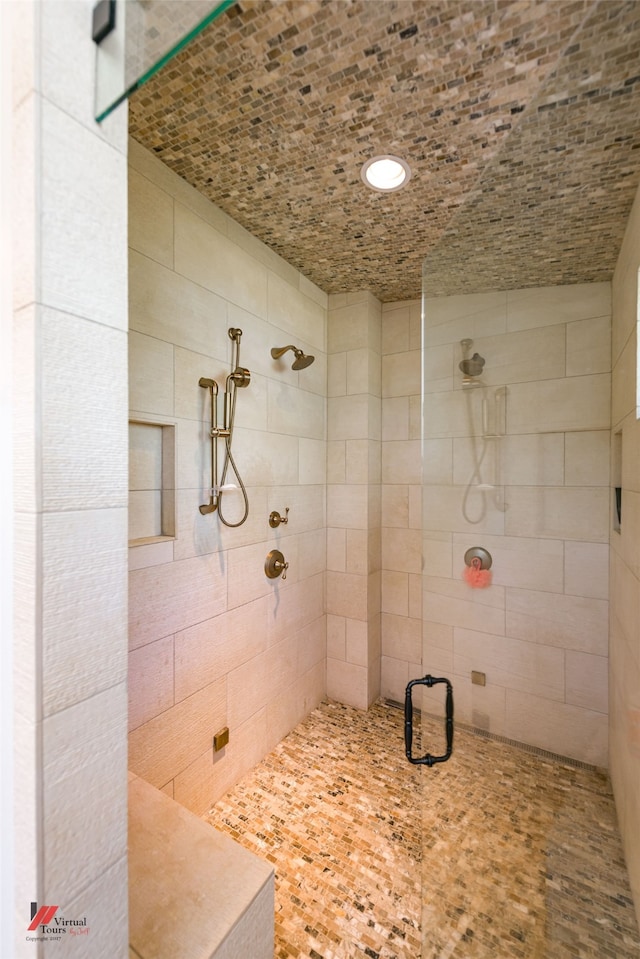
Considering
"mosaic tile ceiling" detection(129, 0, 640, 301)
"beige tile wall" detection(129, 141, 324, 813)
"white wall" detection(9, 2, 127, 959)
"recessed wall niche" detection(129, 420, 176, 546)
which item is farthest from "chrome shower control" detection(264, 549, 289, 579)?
"mosaic tile ceiling" detection(129, 0, 640, 301)

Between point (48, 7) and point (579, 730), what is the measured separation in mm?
2188

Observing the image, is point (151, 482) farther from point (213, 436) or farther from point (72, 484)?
point (72, 484)

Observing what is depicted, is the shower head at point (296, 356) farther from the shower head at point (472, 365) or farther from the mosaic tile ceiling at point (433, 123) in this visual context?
the shower head at point (472, 365)

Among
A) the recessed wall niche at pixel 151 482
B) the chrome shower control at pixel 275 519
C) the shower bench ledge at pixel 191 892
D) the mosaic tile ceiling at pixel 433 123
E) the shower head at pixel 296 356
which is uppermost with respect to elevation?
the mosaic tile ceiling at pixel 433 123

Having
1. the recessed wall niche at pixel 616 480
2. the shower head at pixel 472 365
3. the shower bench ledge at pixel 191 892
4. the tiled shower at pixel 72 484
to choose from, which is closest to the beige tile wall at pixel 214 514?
the shower bench ledge at pixel 191 892

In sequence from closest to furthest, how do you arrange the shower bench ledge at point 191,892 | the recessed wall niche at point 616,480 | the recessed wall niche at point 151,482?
1. the shower bench ledge at point 191,892
2. the recessed wall niche at point 616,480
3. the recessed wall niche at point 151,482

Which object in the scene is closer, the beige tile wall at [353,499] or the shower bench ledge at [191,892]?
the shower bench ledge at [191,892]

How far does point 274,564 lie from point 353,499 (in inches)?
26.6

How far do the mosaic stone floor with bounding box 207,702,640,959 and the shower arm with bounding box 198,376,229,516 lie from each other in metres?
1.27

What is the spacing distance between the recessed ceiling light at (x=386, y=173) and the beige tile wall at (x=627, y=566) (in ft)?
2.41

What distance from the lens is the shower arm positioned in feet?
5.32

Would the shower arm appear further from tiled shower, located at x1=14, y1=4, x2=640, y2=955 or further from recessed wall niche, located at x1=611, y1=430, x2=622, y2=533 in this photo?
recessed wall niche, located at x1=611, y1=430, x2=622, y2=533

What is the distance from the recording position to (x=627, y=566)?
1.14m

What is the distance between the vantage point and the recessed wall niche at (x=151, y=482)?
143cm
